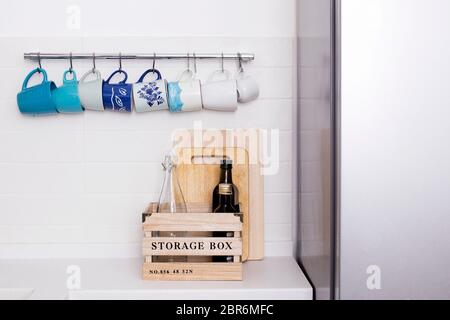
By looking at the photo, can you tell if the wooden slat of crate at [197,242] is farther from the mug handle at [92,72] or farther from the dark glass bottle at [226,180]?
the mug handle at [92,72]

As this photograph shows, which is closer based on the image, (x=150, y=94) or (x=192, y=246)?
(x=192, y=246)

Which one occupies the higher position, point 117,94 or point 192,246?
point 117,94

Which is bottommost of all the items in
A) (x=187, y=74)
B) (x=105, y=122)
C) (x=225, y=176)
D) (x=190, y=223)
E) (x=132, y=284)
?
(x=132, y=284)

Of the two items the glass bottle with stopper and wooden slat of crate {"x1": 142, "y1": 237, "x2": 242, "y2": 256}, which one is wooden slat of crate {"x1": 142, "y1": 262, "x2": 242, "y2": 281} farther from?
the glass bottle with stopper

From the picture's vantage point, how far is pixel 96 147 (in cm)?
148

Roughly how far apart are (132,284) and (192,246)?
173mm

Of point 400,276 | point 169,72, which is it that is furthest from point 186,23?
point 400,276

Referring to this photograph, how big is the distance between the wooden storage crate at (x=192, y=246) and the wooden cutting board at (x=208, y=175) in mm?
189

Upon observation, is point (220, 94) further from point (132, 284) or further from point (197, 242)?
point (132, 284)

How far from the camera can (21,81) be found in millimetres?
1465

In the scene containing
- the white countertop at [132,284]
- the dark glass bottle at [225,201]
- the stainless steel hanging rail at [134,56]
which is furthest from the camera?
the stainless steel hanging rail at [134,56]

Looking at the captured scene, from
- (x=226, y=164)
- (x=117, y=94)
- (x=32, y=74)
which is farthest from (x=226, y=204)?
(x=32, y=74)

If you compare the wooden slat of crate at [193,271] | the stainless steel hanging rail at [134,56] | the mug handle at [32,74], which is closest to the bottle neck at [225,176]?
the wooden slat of crate at [193,271]

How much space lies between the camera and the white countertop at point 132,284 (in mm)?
1178
